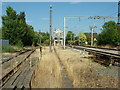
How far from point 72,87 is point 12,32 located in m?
39.1

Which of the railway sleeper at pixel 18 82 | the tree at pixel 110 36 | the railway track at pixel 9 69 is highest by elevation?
the tree at pixel 110 36

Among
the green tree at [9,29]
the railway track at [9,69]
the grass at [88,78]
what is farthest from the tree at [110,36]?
the grass at [88,78]

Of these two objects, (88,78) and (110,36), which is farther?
(110,36)

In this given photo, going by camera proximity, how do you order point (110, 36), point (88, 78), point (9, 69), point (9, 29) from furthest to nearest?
point (110, 36) → point (9, 29) → point (9, 69) → point (88, 78)

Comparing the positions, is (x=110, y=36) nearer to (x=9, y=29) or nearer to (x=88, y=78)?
(x=9, y=29)

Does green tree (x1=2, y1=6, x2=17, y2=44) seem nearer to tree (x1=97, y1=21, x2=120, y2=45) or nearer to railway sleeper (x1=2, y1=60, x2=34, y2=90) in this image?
tree (x1=97, y1=21, x2=120, y2=45)

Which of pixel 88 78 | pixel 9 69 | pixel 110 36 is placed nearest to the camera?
pixel 88 78

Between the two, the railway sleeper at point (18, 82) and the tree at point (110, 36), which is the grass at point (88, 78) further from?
the tree at point (110, 36)

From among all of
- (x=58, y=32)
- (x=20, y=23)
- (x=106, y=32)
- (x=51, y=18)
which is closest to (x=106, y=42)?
(x=106, y=32)

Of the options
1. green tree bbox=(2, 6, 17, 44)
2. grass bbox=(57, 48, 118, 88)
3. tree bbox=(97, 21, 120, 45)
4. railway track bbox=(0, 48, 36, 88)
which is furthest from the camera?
tree bbox=(97, 21, 120, 45)

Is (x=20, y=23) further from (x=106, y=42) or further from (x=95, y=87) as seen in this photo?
(x=95, y=87)

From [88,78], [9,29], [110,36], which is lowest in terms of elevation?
[88,78]

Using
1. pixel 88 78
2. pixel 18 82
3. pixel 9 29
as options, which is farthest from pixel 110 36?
pixel 18 82

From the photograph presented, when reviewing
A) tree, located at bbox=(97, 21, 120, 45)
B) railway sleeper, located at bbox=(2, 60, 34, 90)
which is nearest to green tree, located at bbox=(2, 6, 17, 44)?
tree, located at bbox=(97, 21, 120, 45)
